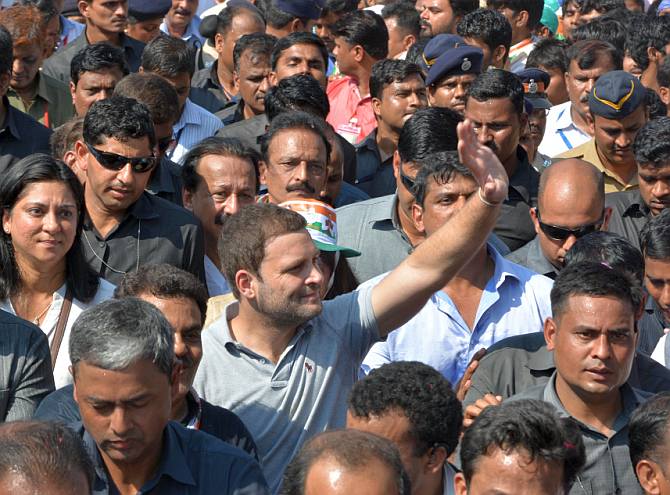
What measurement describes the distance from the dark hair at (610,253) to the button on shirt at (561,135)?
12.4 feet

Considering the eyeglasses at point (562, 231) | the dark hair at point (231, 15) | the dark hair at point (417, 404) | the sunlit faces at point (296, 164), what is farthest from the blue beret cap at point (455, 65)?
the dark hair at point (417, 404)

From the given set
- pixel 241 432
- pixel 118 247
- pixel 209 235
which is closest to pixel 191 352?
pixel 241 432

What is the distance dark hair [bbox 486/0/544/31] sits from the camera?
488 inches

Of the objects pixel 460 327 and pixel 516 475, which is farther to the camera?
pixel 460 327

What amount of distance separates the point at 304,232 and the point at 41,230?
4.04ft

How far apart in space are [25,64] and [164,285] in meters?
4.35

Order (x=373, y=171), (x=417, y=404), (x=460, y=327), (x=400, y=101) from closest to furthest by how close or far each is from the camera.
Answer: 1. (x=417, y=404)
2. (x=460, y=327)
3. (x=373, y=171)
4. (x=400, y=101)

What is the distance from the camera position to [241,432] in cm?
494

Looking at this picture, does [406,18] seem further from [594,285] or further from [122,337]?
[122,337]

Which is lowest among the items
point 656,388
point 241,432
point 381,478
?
point 656,388

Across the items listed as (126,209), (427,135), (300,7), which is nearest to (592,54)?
(300,7)

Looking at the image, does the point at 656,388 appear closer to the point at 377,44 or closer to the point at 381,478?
the point at 381,478

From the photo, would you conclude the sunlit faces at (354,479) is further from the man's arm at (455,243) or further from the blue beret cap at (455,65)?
the blue beret cap at (455,65)

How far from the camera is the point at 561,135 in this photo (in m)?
10.2
